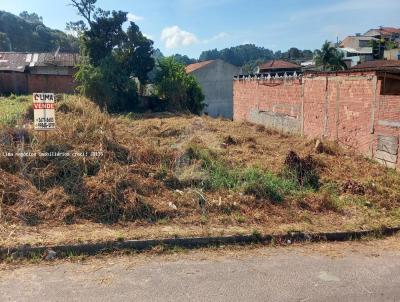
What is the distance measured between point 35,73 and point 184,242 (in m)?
30.9

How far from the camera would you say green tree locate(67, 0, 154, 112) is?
2269cm

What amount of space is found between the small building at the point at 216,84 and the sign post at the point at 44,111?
29.3 metres

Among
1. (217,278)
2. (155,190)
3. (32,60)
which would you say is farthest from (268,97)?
(32,60)

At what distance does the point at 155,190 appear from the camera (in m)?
6.29

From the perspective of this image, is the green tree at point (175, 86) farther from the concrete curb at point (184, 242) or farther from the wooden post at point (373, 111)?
the concrete curb at point (184, 242)

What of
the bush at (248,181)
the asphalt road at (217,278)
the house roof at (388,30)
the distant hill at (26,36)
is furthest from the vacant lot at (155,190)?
the house roof at (388,30)

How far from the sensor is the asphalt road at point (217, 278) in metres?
3.61

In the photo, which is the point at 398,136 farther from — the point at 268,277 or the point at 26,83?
the point at 26,83

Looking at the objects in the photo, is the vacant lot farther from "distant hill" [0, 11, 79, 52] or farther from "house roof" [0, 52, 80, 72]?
"distant hill" [0, 11, 79, 52]

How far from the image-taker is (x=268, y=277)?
401 cm

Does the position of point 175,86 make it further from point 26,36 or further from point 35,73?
point 26,36

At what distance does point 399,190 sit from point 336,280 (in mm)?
4022

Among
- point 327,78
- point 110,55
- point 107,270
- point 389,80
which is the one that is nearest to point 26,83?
point 110,55

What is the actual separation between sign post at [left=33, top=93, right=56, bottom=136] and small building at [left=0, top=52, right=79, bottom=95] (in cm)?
2310
